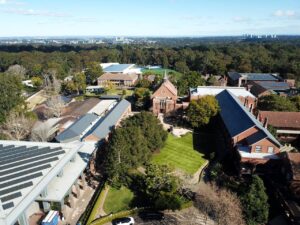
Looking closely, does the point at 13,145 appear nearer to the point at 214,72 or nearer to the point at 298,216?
the point at 298,216

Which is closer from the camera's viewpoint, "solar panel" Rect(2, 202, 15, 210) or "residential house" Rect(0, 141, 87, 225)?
"solar panel" Rect(2, 202, 15, 210)

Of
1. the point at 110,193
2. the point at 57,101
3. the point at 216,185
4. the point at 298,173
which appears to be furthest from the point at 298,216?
the point at 57,101

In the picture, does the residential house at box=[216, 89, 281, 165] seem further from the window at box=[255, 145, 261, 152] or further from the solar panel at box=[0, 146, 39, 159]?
the solar panel at box=[0, 146, 39, 159]

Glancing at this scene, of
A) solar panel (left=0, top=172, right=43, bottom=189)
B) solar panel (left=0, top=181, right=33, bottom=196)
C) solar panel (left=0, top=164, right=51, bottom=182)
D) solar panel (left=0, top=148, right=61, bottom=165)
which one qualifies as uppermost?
solar panel (left=0, top=148, right=61, bottom=165)

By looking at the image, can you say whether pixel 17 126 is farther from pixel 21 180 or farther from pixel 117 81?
pixel 117 81

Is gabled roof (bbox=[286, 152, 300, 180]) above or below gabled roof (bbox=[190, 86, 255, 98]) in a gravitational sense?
below

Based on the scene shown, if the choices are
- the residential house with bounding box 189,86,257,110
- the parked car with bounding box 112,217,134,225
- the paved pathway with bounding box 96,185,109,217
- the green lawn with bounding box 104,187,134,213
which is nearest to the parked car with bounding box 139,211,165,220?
the parked car with bounding box 112,217,134,225

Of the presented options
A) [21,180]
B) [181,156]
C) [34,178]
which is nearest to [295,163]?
[181,156]
